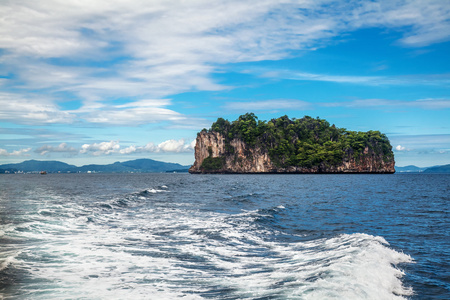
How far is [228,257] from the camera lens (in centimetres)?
1309

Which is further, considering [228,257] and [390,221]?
[390,221]

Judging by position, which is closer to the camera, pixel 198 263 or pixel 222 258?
pixel 198 263

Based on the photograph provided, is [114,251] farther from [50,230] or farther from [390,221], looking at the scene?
[390,221]

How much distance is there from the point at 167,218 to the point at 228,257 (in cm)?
1136

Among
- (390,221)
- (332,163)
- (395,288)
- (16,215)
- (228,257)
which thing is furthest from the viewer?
(332,163)

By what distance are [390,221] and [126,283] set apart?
738 inches

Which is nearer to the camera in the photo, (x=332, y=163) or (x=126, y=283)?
(x=126, y=283)

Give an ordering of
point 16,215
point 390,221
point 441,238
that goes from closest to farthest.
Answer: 1. point 441,238
2. point 390,221
3. point 16,215

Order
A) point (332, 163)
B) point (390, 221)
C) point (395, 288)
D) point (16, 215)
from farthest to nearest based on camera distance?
point (332, 163)
point (16, 215)
point (390, 221)
point (395, 288)

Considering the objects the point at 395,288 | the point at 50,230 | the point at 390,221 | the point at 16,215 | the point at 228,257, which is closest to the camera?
the point at 395,288

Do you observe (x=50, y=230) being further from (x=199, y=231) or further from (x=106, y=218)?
(x=199, y=231)

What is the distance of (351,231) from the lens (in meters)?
18.7

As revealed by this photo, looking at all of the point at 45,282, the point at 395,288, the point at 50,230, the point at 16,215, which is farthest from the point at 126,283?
the point at 16,215

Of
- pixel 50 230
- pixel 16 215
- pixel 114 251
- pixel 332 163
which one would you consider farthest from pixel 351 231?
pixel 332 163
